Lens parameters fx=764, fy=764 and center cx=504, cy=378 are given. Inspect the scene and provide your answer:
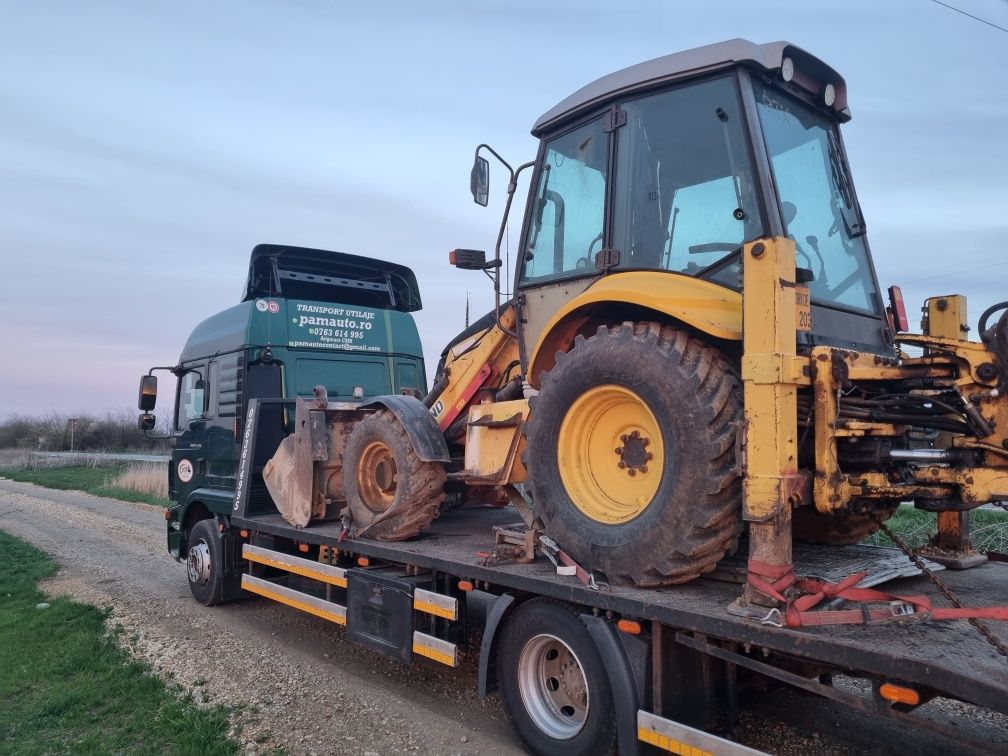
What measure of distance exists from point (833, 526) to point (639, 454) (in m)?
1.50

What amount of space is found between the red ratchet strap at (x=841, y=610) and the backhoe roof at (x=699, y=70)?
2.53 meters

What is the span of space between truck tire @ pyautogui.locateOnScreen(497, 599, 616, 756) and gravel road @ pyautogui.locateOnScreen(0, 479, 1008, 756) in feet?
1.17

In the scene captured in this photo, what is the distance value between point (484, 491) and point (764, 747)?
3526 mm

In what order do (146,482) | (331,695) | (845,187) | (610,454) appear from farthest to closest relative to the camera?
1. (146,482)
2. (331,695)
3. (845,187)
4. (610,454)

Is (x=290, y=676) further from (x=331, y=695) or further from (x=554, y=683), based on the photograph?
(x=554, y=683)

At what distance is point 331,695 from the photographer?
16.9ft

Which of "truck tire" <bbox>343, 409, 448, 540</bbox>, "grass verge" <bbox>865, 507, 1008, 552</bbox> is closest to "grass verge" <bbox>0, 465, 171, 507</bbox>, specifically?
"truck tire" <bbox>343, 409, 448, 540</bbox>

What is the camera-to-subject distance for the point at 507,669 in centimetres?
423

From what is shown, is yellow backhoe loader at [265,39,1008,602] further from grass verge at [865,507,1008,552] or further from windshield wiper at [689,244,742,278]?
grass verge at [865,507,1008,552]

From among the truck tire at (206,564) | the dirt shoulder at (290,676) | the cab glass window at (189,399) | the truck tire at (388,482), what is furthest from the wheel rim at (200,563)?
the truck tire at (388,482)

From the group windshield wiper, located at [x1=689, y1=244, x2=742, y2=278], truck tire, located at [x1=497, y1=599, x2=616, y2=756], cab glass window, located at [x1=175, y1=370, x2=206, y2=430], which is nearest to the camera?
truck tire, located at [x1=497, y1=599, x2=616, y2=756]

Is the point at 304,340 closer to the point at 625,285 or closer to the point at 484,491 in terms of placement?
the point at 484,491

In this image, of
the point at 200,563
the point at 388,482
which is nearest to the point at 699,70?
the point at 388,482

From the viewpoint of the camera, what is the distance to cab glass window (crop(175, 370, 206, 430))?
27.4 ft
